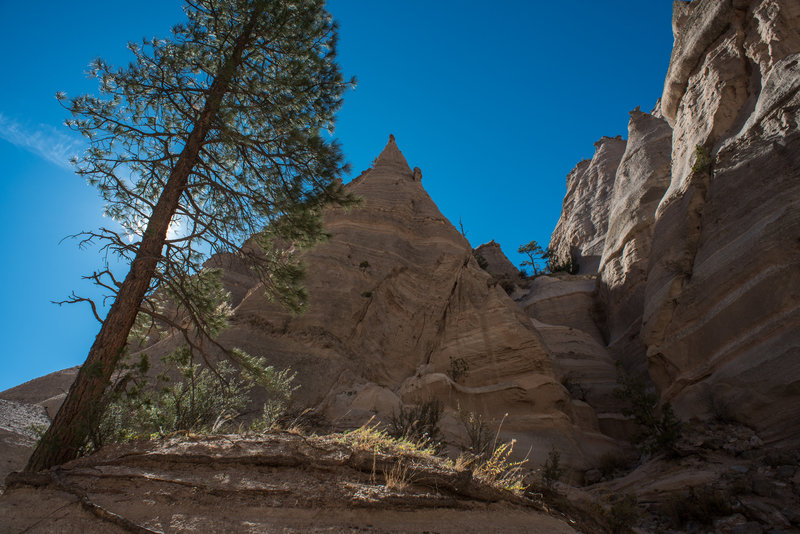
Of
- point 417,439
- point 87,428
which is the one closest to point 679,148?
point 417,439

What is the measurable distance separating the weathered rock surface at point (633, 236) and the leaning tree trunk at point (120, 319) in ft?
60.9

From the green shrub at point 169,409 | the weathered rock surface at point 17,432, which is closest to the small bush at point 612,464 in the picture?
the green shrub at point 169,409

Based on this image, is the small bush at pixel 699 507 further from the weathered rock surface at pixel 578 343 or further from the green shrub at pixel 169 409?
the weathered rock surface at pixel 578 343

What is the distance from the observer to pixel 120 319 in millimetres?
6742

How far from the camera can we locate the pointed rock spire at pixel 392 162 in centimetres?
2704

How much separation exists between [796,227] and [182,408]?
46.9 ft

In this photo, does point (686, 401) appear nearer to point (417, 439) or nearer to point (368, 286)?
point (417, 439)

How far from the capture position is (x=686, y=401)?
1223 cm

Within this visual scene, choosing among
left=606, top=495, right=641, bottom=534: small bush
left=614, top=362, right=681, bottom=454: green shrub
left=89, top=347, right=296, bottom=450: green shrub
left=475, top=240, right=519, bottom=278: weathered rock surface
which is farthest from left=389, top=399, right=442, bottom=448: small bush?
left=475, top=240, right=519, bottom=278: weathered rock surface

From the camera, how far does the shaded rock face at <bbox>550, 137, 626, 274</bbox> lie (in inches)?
1542

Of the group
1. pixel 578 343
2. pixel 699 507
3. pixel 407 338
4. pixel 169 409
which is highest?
pixel 578 343

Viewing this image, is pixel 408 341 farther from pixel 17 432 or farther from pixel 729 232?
pixel 17 432

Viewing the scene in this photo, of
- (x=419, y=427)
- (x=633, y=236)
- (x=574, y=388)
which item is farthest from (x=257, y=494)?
(x=633, y=236)

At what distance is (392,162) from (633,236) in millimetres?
14553
